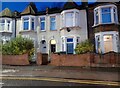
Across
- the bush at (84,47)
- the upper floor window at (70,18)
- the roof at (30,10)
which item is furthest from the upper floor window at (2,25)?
the bush at (84,47)

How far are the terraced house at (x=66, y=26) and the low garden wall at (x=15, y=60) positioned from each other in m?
1.75

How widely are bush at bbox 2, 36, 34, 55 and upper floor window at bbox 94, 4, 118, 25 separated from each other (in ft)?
18.5

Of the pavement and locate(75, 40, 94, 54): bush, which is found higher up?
locate(75, 40, 94, 54): bush

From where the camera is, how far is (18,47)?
15008 mm

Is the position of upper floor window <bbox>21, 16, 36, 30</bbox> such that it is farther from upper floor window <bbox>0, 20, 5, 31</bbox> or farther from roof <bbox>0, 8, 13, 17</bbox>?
upper floor window <bbox>0, 20, 5, 31</bbox>

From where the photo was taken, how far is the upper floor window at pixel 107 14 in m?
15.1

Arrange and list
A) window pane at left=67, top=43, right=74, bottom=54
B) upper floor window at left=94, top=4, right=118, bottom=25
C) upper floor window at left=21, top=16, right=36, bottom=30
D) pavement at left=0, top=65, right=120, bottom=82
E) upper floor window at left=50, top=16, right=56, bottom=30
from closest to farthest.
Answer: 1. pavement at left=0, top=65, right=120, bottom=82
2. upper floor window at left=94, top=4, right=118, bottom=25
3. window pane at left=67, top=43, right=74, bottom=54
4. upper floor window at left=50, top=16, right=56, bottom=30
5. upper floor window at left=21, top=16, right=36, bottom=30

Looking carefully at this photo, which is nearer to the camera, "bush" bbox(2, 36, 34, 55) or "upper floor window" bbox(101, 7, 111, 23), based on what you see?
"bush" bbox(2, 36, 34, 55)

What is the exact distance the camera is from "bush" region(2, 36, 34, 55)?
1488cm

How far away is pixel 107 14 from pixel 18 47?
23.6 feet

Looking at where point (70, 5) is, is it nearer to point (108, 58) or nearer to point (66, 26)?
point (66, 26)

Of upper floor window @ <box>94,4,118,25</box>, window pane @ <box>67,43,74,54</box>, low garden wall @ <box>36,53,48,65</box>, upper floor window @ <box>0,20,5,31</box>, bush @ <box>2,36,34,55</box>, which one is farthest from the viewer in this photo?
upper floor window @ <box>0,20,5,31</box>

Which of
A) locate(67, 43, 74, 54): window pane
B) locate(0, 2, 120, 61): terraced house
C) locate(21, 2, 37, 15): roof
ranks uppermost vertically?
locate(21, 2, 37, 15): roof

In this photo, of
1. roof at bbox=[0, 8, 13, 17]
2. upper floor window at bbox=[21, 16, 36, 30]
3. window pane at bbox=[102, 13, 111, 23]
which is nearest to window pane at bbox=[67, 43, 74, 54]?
window pane at bbox=[102, 13, 111, 23]
